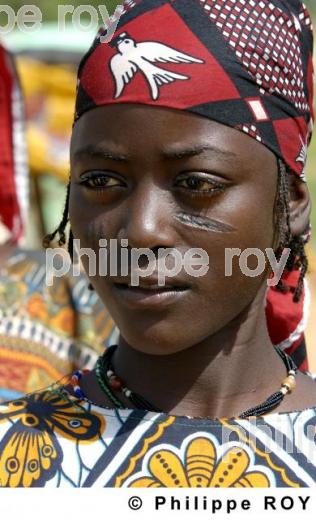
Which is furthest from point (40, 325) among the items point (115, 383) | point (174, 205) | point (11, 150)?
point (174, 205)

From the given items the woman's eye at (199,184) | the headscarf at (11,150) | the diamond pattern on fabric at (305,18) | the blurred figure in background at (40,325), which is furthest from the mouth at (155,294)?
the headscarf at (11,150)

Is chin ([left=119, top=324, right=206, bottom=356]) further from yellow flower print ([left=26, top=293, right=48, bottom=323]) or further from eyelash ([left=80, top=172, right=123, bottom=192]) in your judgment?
yellow flower print ([left=26, top=293, right=48, bottom=323])

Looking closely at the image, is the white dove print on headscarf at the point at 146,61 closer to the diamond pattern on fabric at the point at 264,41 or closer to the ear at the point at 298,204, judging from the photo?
Result: the diamond pattern on fabric at the point at 264,41

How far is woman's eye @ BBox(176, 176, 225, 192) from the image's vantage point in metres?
2.15

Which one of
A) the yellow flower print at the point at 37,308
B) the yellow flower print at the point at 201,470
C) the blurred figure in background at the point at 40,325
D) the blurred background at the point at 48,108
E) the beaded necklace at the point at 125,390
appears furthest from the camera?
the blurred background at the point at 48,108

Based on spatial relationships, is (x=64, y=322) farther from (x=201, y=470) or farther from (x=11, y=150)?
(x=201, y=470)

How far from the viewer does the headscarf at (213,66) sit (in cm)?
219

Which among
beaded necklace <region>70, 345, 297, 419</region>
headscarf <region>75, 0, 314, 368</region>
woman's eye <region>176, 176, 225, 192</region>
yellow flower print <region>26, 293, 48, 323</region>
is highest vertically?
headscarf <region>75, 0, 314, 368</region>

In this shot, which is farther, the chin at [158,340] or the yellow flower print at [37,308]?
the yellow flower print at [37,308]

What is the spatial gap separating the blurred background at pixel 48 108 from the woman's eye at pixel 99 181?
11.6 ft

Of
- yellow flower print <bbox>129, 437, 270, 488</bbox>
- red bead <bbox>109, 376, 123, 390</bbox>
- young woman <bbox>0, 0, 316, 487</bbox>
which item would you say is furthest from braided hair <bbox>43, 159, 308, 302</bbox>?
yellow flower print <bbox>129, 437, 270, 488</bbox>

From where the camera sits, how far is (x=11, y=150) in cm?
491

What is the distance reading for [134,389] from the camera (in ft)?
7.93

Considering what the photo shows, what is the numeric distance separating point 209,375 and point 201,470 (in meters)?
0.25
